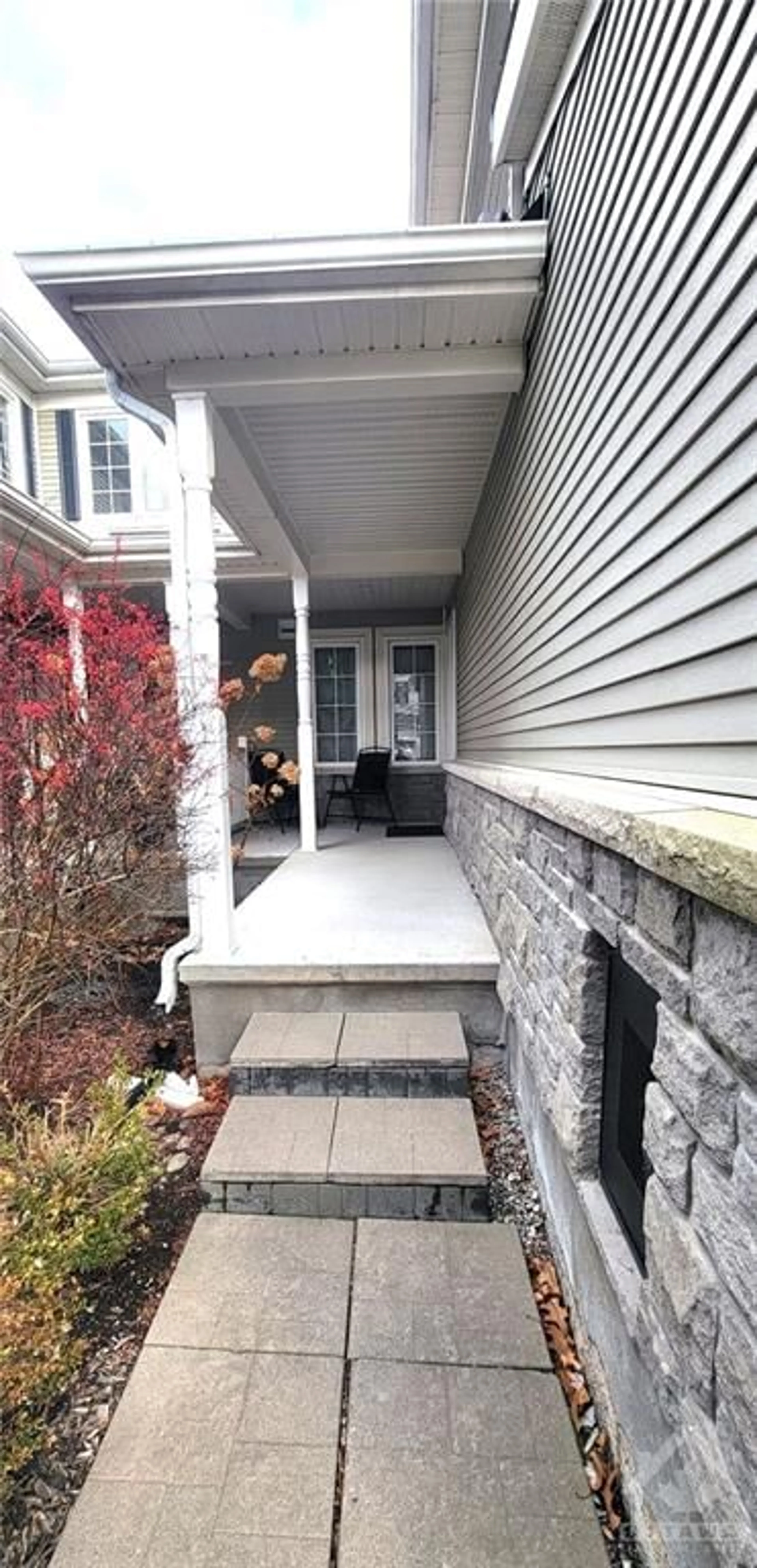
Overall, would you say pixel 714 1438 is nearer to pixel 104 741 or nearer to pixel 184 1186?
pixel 184 1186

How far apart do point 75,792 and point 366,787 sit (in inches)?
183

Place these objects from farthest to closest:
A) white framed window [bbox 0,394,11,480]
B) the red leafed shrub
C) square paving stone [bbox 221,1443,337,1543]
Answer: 1. white framed window [bbox 0,394,11,480]
2. the red leafed shrub
3. square paving stone [bbox 221,1443,337,1543]

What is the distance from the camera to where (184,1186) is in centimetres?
210

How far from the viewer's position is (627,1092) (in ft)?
4.96

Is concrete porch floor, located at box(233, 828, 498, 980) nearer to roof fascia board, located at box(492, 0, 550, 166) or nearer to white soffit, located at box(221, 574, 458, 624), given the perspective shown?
white soffit, located at box(221, 574, 458, 624)

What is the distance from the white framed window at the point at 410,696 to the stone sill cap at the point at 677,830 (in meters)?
5.84

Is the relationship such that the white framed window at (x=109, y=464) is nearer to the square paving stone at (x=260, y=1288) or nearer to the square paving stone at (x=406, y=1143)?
the square paving stone at (x=406, y=1143)

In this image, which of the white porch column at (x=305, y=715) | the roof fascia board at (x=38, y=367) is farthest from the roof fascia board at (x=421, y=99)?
the roof fascia board at (x=38, y=367)

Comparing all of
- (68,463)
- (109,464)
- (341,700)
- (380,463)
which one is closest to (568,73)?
(380,463)

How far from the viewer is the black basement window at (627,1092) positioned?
1.39 meters

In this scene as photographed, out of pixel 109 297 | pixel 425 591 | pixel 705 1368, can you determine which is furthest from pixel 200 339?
pixel 425 591

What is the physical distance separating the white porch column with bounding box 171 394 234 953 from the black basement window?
1.75m

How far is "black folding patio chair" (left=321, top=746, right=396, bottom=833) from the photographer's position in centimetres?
714

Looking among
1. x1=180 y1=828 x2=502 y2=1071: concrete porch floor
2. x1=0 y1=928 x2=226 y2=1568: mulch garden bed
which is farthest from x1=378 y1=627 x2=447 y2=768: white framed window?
x1=0 y1=928 x2=226 y2=1568: mulch garden bed
